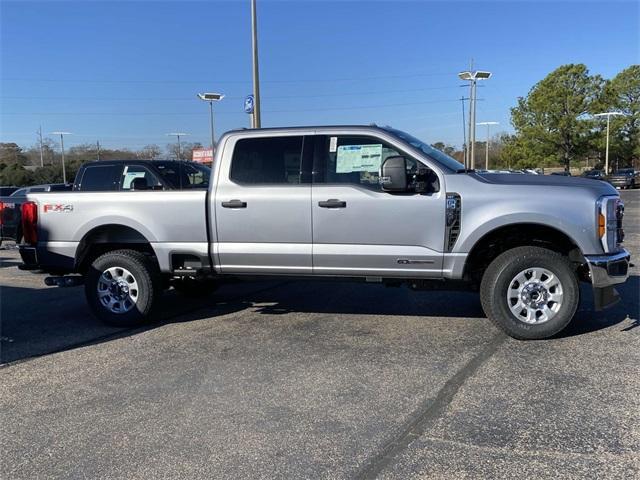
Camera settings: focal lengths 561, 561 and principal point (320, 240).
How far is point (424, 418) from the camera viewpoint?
12.3 feet

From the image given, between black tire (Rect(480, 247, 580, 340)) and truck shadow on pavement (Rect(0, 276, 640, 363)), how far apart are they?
37 cm

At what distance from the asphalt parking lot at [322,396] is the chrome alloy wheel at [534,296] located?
10.3 inches

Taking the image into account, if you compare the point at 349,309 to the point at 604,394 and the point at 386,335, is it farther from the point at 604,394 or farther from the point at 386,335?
the point at 604,394

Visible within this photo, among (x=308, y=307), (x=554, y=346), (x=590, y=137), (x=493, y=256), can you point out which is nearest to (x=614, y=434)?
(x=554, y=346)

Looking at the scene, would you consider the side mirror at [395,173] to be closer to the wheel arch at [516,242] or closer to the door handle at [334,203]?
the door handle at [334,203]

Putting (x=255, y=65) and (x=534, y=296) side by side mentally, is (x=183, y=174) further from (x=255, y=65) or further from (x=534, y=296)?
(x=255, y=65)

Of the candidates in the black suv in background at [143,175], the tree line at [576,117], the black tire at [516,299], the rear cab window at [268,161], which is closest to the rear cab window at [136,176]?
the black suv in background at [143,175]

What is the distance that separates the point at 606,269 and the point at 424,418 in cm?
247

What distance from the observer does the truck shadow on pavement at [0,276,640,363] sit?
5887mm

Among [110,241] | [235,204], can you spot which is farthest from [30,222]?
[235,204]

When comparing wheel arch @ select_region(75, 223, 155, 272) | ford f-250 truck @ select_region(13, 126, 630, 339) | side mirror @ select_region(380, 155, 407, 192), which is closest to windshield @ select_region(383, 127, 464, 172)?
ford f-250 truck @ select_region(13, 126, 630, 339)

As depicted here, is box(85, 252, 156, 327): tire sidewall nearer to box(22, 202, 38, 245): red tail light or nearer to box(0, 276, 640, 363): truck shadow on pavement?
box(0, 276, 640, 363): truck shadow on pavement

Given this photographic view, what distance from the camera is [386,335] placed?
568 cm

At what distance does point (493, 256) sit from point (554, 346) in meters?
1.05
